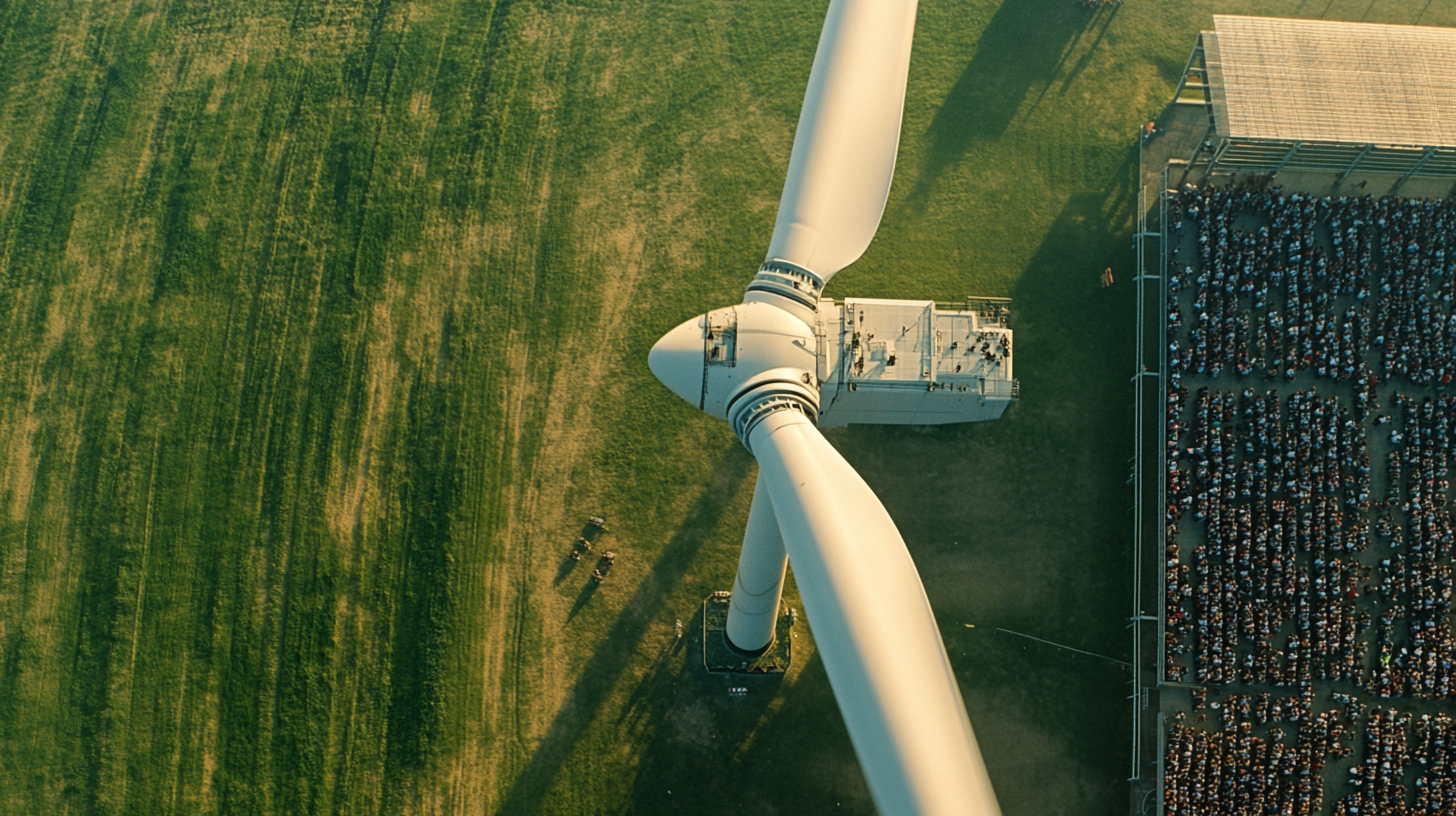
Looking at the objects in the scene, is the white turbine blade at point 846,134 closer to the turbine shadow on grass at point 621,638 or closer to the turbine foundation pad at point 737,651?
the turbine shadow on grass at point 621,638

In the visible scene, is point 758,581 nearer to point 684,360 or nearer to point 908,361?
point 684,360

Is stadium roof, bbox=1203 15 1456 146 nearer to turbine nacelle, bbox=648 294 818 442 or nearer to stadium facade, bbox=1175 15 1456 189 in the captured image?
stadium facade, bbox=1175 15 1456 189

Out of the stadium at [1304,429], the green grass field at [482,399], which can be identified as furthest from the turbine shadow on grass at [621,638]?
the stadium at [1304,429]

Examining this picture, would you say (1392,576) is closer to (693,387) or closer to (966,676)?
(966,676)

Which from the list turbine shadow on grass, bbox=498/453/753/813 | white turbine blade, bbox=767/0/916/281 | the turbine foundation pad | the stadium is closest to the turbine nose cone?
white turbine blade, bbox=767/0/916/281

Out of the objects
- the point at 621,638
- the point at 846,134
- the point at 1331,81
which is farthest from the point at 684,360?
the point at 1331,81
